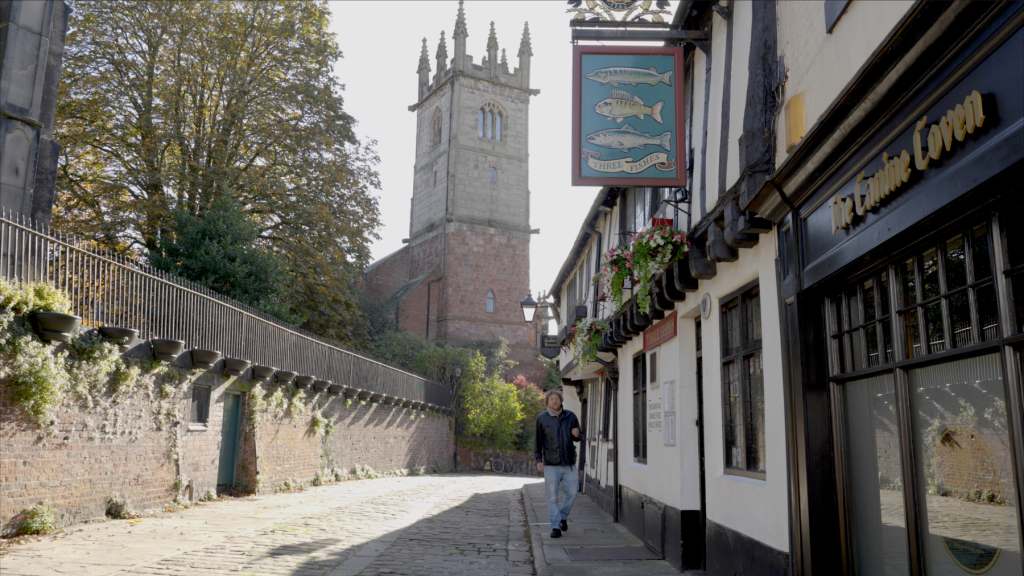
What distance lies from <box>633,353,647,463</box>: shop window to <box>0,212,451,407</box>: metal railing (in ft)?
Answer: 23.8

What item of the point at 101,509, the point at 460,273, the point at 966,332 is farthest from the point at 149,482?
the point at 460,273

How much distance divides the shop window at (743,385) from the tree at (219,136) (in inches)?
748

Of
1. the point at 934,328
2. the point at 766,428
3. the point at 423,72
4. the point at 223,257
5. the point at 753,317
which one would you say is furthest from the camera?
the point at 423,72

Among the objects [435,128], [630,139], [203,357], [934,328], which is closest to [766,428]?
[934,328]

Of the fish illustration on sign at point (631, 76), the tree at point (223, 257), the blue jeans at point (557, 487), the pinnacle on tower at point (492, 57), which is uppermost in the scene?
the pinnacle on tower at point (492, 57)

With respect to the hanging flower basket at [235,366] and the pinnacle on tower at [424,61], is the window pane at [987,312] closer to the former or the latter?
the hanging flower basket at [235,366]

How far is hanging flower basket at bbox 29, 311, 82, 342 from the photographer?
9406 millimetres

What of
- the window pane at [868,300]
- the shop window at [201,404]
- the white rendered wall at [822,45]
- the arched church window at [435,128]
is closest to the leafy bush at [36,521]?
the shop window at [201,404]

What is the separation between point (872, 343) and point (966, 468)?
117 centimetres

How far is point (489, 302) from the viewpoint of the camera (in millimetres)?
53250

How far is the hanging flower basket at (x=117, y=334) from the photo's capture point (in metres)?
11.0

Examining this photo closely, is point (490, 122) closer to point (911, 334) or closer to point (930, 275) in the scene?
point (911, 334)

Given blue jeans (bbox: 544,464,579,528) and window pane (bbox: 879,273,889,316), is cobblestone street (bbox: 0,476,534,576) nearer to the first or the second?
blue jeans (bbox: 544,464,579,528)

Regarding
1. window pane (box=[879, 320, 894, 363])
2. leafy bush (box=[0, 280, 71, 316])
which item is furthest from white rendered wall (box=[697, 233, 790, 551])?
leafy bush (box=[0, 280, 71, 316])
